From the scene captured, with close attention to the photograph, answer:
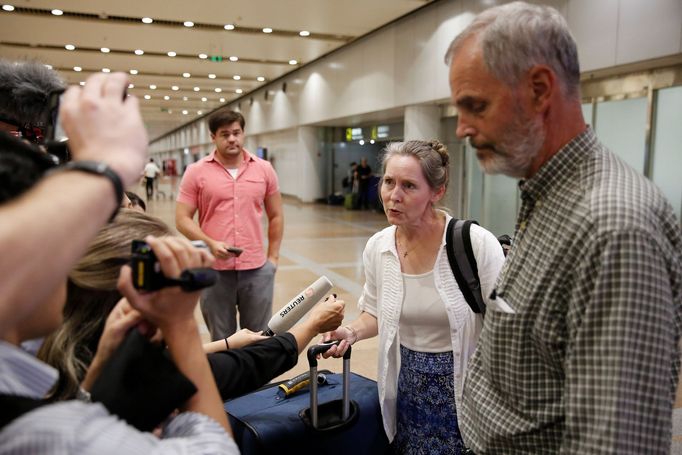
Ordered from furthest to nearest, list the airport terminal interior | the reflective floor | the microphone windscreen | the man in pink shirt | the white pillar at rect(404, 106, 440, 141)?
the white pillar at rect(404, 106, 440, 141)
the airport terminal interior
the reflective floor
the man in pink shirt
the microphone windscreen

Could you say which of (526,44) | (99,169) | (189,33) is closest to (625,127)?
(526,44)

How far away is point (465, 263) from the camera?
2.08 meters

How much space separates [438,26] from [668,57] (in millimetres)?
5344

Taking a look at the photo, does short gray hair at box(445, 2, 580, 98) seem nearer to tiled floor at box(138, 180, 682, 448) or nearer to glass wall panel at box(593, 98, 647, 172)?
tiled floor at box(138, 180, 682, 448)

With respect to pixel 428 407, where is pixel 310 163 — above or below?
above

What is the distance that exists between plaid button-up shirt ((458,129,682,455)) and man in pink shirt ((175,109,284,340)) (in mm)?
2611

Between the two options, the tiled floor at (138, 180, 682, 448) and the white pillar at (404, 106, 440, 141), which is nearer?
the tiled floor at (138, 180, 682, 448)

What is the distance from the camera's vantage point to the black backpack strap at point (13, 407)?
2.34 ft

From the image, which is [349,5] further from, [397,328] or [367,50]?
[397,328]

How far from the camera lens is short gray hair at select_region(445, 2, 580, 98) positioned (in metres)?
1.07

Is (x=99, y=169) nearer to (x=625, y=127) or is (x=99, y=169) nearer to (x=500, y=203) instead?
(x=625, y=127)

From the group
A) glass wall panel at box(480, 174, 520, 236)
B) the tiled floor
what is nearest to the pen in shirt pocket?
Answer: the tiled floor

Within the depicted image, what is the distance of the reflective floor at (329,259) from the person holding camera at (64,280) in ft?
10.2

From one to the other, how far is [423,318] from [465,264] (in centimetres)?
28
